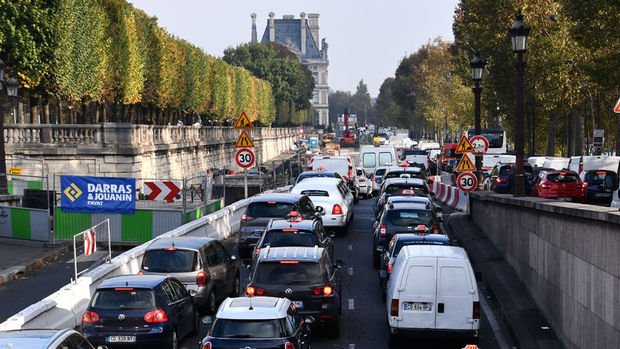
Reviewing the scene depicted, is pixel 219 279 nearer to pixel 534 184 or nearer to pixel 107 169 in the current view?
pixel 534 184

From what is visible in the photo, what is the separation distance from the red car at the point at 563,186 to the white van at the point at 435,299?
21.7m

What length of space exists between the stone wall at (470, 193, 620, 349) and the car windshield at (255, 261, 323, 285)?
13.9 feet

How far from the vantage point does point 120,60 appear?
207 ft

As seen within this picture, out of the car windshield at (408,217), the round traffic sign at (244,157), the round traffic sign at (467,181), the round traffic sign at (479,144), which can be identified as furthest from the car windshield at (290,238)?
the round traffic sign at (479,144)

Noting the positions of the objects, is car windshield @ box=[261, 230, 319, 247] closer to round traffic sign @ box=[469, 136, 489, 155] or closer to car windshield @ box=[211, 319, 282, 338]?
car windshield @ box=[211, 319, 282, 338]

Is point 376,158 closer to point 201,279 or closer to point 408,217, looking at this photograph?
point 408,217

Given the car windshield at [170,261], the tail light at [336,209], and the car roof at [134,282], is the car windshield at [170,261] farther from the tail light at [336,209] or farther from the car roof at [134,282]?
the tail light at [336,209]

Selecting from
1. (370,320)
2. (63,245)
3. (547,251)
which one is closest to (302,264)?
(370,320)

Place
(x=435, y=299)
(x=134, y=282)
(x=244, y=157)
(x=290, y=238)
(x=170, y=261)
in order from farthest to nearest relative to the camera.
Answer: (x=244, y=157)
(x=290, y=238)
(x=170, y=261)
(x=435, y=299)
(x=134, y=282)

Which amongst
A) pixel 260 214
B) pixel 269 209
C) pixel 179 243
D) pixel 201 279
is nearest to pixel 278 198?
pixel 269 209

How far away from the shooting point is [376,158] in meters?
63.9

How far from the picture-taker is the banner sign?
105ft

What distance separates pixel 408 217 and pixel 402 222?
0.24 meters

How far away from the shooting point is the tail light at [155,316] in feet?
54.3
